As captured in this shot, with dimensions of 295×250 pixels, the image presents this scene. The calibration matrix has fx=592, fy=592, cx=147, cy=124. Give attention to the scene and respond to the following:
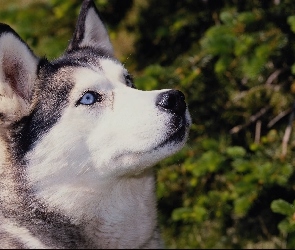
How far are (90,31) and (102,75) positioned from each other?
1.76ft

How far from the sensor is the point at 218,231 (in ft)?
15.5

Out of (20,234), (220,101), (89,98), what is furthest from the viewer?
(220,101)

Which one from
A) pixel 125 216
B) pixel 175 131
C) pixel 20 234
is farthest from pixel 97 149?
pixel 20 234

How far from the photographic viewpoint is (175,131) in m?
2.86

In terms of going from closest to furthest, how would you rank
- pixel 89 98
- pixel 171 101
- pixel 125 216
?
pixel 171 101 < pixel 89 98 < pixel 125 216

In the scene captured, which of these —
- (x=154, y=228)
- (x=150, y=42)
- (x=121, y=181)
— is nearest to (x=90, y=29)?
(x=121, y=181)

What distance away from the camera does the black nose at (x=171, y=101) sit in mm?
2826

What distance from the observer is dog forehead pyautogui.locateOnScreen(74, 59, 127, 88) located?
9.99 feet

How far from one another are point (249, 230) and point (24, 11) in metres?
2.54

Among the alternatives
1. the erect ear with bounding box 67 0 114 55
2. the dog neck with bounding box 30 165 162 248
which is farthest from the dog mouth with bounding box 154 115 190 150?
the erect ear with bounding box 67 0 114 55

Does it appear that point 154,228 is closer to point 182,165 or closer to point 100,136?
point 100,136

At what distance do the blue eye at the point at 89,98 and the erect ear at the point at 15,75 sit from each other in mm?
278

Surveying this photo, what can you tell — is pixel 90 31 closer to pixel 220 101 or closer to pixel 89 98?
pixel 89 98

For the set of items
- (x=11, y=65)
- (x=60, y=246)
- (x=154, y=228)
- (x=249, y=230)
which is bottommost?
(x=249, y=230)
